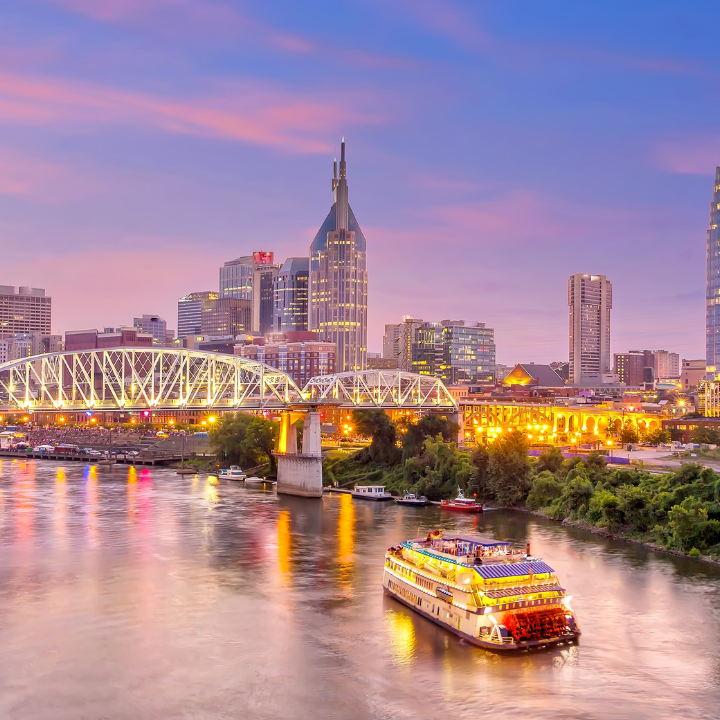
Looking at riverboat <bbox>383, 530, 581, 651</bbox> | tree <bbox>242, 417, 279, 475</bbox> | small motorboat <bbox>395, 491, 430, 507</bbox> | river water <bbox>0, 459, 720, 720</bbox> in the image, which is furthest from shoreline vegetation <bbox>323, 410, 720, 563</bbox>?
riverboat <bbox>383, 530, 581, 651</bbox>

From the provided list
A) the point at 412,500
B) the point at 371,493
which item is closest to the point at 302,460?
the point at 371,493

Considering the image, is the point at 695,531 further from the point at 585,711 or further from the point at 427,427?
the point at 427,427

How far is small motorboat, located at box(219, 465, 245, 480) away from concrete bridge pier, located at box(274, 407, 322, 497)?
494 inches

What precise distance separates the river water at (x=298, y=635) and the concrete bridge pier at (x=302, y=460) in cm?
2616

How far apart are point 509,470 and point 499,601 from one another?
4749 centimetres

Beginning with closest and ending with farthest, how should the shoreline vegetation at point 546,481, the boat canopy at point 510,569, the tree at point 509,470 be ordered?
the boat canopy at point 510,569 → the shoreline vegetation at point 546,481 → the tree at point 509,470

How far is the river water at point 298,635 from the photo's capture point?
111 feet

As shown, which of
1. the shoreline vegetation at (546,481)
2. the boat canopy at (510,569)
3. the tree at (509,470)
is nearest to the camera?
the boat canopy at (510,569)

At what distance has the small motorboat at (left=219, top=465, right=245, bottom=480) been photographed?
377ft

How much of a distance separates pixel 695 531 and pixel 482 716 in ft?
103

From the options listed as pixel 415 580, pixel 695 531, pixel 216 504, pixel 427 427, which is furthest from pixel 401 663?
pixel 427 427

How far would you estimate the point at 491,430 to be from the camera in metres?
132

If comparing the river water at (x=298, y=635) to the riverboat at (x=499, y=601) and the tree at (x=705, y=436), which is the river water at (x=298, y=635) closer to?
the riverboat at (x=499, y=601)

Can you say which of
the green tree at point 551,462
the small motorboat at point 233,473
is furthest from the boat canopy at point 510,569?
the small motorboat at point 233,473
